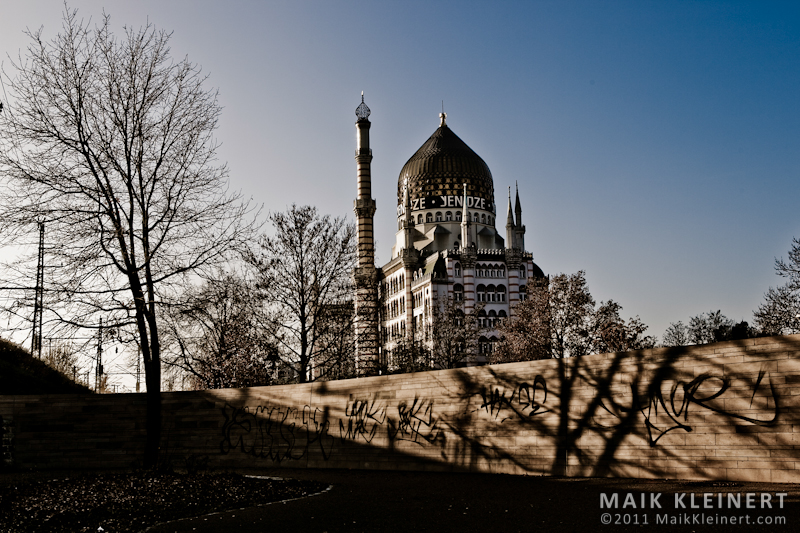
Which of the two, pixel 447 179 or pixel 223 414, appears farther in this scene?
pixel 447 179

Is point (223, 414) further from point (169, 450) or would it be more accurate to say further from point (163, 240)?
point (163, 240)

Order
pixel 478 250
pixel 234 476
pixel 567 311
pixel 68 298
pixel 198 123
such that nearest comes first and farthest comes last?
pixel 234 476 → pixel 68 298 → pixel 198 123 → pixel 567 311 → pixel 478 250

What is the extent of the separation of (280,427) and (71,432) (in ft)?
21.7

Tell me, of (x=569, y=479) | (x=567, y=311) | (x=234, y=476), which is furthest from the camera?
(x=567, y=311)

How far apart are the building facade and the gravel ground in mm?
64186

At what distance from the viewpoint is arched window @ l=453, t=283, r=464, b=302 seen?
105 meters

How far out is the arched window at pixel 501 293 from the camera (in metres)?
107

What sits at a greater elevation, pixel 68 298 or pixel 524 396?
pixel 68 298

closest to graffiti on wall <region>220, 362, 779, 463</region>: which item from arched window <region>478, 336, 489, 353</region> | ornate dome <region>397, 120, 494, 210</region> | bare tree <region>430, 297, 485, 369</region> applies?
bare tree <region>430, 297, 485, 369</region>

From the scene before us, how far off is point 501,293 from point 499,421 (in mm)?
89571

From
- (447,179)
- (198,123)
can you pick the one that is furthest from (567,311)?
(447,179)

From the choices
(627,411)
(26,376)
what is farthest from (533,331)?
(627,411)

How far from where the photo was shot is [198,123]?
21.2 meters

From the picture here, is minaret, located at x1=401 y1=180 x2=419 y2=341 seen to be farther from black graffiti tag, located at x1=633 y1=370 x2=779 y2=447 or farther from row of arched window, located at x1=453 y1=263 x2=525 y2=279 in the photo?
Result: black graffiti tag, located at x1=633 y1=370 x2=779 y2=447
